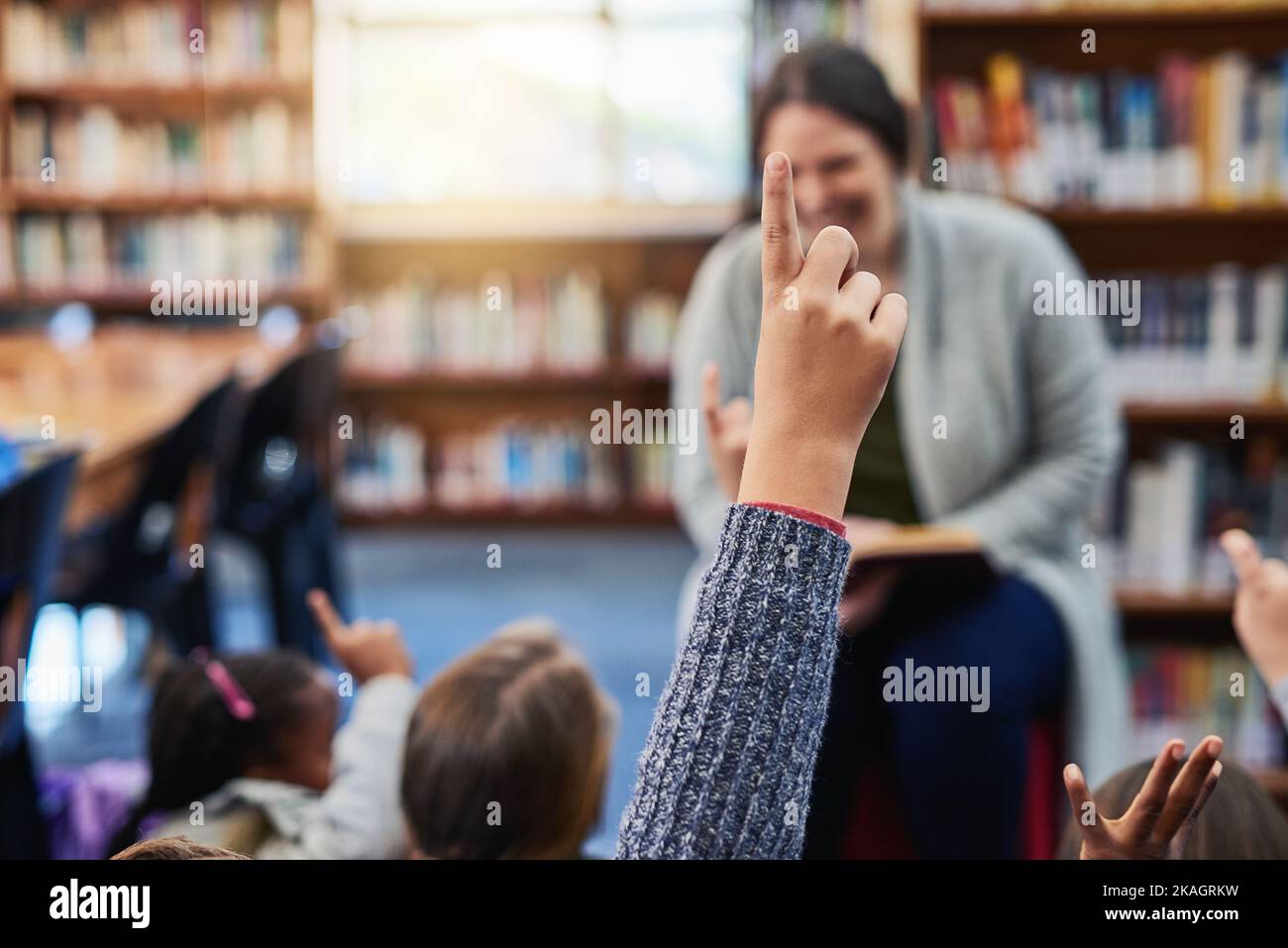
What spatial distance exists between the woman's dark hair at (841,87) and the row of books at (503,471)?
3160mm

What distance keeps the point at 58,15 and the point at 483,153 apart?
1542 millimetres

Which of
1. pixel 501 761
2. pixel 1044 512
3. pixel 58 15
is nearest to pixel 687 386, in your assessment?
pixel 1044 512

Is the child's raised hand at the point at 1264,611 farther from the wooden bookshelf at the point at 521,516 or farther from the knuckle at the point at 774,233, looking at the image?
the wooden bookshelf at the point at 521,516

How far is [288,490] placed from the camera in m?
2.65

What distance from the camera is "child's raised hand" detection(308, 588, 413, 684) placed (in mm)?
1010

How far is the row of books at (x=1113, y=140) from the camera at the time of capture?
210 cm

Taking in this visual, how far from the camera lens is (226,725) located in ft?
3.43

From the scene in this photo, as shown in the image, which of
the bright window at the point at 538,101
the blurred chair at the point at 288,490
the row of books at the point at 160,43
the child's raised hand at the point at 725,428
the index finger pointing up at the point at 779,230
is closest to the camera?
the index finger pointing up at the point at 779,230

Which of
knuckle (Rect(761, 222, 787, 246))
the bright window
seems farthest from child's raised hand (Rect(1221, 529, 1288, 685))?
the bright window

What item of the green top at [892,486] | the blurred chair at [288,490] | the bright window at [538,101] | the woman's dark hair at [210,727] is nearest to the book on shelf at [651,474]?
the bright window at [538,101]

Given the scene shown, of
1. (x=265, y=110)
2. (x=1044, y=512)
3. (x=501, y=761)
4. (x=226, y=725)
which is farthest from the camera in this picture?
(x=265, y=110)

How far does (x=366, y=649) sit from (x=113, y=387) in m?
1.95

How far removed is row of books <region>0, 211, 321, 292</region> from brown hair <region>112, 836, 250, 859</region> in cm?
386
